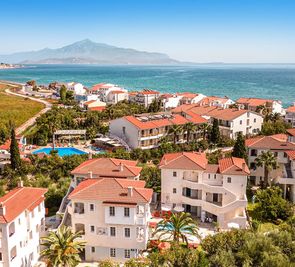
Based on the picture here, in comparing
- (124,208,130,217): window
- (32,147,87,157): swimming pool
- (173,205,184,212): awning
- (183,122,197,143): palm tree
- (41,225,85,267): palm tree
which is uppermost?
(183,122,197,143): palm tree

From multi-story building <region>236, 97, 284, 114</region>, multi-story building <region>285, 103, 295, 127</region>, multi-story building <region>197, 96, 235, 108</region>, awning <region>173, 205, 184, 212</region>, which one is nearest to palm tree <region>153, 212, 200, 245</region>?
awning <region>173, 205, 184, 212</region>

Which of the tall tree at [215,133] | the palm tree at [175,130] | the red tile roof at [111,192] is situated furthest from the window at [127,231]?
the tall tree at [215,133]

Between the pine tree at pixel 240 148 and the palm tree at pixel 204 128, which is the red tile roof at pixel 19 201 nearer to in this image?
the pine tree at pixel 240 148

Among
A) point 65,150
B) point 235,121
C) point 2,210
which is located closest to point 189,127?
point 235,121

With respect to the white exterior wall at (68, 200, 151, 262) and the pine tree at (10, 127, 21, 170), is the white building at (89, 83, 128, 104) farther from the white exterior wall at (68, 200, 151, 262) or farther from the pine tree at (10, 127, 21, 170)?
the white exterior wall at (68, 200, 151, 262)

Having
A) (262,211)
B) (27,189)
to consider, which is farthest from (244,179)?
(27,189)

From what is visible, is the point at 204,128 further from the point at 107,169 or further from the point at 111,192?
the point at 111,192
